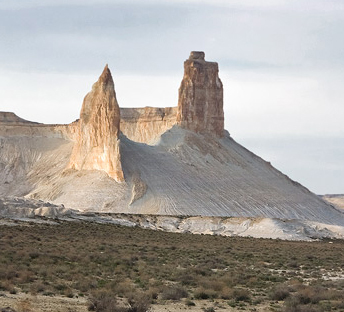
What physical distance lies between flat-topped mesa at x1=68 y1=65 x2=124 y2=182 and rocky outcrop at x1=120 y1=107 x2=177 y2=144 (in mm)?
24236

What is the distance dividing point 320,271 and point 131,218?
38.8 m

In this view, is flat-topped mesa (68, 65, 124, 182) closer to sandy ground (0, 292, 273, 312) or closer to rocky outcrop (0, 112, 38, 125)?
rocky outcrop (0, 112, 38, 125)

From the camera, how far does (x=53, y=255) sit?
33.7m

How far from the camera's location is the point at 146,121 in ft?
414

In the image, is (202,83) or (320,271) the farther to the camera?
(202,83)

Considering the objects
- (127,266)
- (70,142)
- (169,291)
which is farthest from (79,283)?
(70,142)

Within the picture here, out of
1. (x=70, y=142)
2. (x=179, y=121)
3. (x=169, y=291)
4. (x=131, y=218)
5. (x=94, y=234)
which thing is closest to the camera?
(x=169, y=291)

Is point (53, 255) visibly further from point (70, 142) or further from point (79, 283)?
point (70, 142)

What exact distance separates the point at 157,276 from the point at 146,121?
9693 cm

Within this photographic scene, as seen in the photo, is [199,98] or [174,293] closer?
[174,293]

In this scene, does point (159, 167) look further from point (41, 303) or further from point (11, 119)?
point (41, 303)

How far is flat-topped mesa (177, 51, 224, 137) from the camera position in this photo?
354 ft

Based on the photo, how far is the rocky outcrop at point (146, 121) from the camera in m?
122

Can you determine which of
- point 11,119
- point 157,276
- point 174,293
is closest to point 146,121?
point 11,119
